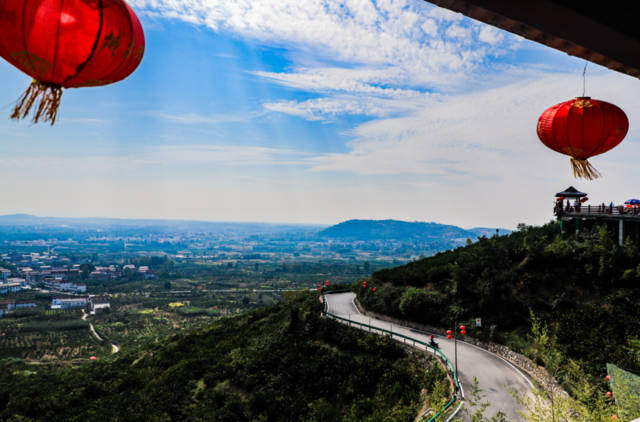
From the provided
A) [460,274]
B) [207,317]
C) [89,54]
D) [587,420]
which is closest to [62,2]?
[89,54]

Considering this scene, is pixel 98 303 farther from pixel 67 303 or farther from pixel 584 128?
pixel 584 128

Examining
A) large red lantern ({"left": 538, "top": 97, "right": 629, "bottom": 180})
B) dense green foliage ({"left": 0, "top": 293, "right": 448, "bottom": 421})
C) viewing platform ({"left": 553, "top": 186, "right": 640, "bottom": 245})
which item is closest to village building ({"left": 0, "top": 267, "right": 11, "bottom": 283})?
dense green foliage ({"left": 0, "top": 293, "right": 448, "bottom": 421})

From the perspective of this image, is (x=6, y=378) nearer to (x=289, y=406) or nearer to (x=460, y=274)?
(x=289, y=406)

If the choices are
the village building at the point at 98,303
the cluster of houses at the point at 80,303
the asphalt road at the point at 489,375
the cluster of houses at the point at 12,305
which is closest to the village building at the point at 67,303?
the cluster of houses at the point at 80,303

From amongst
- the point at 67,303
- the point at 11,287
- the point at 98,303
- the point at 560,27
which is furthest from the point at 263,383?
the point at 11,287

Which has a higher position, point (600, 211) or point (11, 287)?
point (600, 211)

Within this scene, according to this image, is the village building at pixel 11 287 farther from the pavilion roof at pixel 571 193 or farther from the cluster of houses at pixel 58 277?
the pavilion roof at pixel 571 193

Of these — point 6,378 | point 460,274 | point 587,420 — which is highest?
point 460,274
